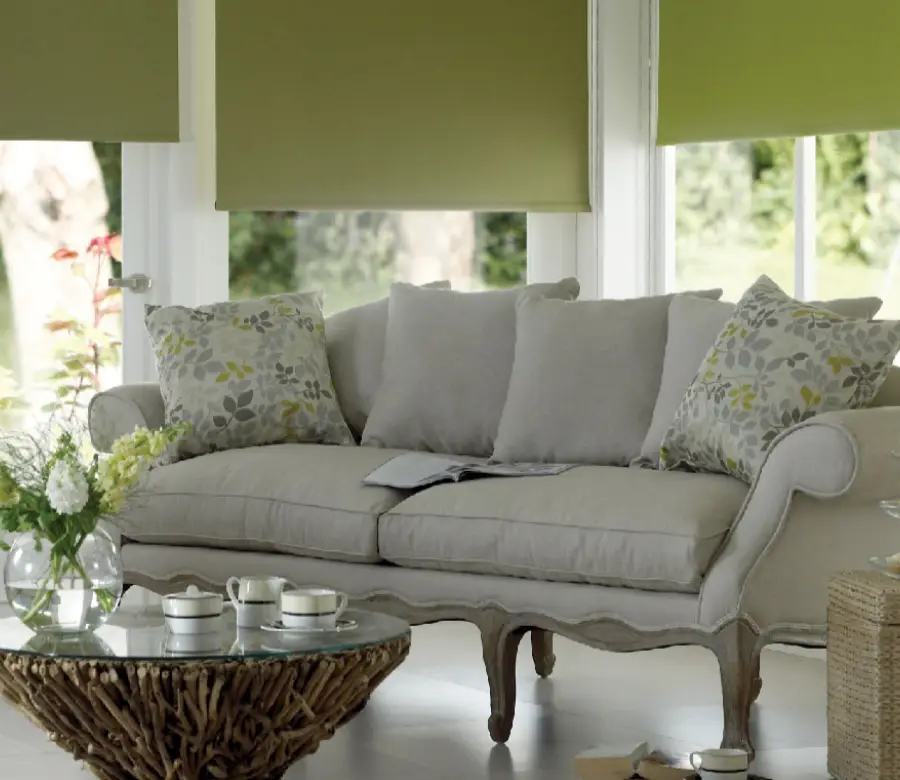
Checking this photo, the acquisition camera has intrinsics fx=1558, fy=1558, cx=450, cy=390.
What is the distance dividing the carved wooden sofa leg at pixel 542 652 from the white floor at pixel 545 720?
5cm

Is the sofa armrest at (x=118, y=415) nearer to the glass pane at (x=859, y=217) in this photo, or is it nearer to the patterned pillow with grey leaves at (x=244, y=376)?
the patterned pillow with grey leaves at (x=244, y=376)

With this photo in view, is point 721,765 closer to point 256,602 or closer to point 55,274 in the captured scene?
point 256,602

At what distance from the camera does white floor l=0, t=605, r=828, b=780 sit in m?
3.56

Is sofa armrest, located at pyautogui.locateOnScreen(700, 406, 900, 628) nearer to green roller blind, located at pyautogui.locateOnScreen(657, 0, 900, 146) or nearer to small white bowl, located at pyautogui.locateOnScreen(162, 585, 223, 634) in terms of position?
small white bowl, located at pyautogui.locateOnScreen(162, 585, 223, 634)

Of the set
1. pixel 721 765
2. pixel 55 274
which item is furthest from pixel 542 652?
pixel 55 274

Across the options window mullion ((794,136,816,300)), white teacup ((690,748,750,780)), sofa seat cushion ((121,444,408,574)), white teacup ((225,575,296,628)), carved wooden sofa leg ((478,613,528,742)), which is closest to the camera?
white teacup ((690,748,750,780))

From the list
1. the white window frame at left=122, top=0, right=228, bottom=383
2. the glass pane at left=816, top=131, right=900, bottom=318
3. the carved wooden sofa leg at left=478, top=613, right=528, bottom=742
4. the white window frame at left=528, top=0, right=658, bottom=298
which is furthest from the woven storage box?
the white window frame at left=122, top=0, right=228, bottom=383

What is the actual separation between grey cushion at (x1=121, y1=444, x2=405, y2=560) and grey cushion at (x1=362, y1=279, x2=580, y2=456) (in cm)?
20

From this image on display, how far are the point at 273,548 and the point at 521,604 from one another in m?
0.79

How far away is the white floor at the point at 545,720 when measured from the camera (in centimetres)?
356

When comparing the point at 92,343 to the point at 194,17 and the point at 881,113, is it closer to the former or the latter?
the point at 194,17

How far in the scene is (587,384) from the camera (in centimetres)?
432

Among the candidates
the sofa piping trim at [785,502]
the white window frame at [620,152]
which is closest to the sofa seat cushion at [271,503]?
the sofa piping trim at [785,502]

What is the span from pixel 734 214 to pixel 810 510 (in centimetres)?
210
